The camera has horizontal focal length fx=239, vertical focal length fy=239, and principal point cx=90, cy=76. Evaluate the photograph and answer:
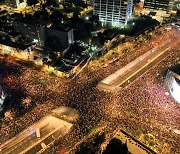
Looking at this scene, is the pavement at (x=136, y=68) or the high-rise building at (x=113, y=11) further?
the high-rise building at (x=113, y=11)

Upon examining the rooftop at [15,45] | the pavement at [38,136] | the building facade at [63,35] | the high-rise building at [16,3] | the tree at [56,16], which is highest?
the high-rise building at [16,3]

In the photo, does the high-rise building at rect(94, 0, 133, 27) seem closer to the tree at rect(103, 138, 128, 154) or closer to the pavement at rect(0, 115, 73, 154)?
the pavement at rect(0, 115, 73, 154)

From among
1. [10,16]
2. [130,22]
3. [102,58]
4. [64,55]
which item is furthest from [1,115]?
[130,22]

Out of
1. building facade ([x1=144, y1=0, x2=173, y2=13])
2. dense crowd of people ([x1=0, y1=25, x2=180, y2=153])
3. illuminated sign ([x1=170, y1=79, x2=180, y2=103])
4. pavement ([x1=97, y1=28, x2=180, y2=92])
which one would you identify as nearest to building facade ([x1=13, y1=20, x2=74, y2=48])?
dense crowd of people ([x1=0, y1=25, x2=180, y2=153])

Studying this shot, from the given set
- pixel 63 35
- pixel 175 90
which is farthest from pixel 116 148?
pixel 63 35

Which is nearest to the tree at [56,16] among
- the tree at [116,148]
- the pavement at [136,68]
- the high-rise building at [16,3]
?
the high-rise building at [16,3]

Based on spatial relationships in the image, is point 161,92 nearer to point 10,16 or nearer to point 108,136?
point 108,136

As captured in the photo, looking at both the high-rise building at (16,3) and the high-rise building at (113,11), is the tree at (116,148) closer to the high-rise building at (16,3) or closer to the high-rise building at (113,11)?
the high-rise building at (113,11)
